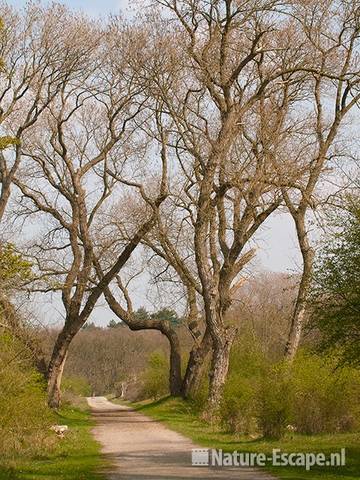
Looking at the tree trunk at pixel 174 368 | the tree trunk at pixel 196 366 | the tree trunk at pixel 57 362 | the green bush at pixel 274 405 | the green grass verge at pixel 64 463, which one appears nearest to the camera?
the green grass verge at pixel 64 463

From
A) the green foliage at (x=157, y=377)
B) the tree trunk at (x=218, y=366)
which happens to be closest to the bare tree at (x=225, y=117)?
the tree trunk at (x=218, y=366)

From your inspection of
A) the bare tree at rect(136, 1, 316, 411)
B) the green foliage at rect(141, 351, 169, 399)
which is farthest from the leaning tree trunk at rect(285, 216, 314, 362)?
the green foliage at rect(141, 351, 169, 399)

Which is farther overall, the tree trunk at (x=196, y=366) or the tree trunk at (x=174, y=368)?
the tree trunk at (x=174, y=368)

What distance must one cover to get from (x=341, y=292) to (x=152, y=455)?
5.63m

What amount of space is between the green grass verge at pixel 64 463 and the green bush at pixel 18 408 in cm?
51

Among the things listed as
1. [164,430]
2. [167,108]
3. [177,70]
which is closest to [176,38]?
[177,70]

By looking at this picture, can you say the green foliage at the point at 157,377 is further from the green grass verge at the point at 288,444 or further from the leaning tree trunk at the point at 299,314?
the leaning tree trunk at the point at 299,314

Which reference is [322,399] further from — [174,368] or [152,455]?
[174,368]

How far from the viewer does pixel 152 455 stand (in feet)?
53.7

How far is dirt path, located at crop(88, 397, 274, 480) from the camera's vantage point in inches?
514

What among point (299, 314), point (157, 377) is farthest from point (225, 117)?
point (157, 377)

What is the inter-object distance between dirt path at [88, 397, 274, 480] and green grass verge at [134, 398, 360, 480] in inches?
18.7

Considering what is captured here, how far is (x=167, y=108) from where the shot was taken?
2641 cm

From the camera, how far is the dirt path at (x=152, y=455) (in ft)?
42.9
